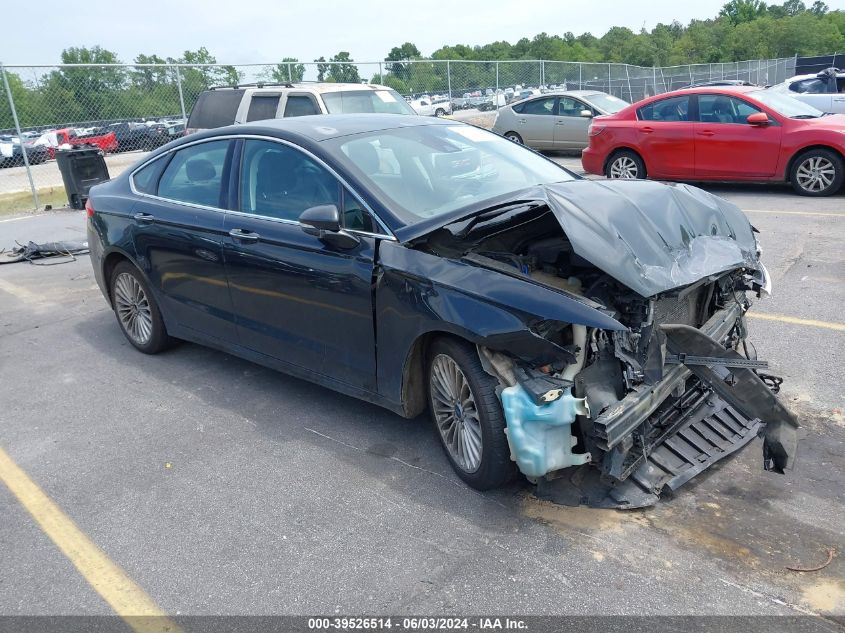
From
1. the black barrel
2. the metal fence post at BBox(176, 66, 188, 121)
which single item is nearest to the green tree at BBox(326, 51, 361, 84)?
the metal fence post at BBox(176, 66, 188, 121)

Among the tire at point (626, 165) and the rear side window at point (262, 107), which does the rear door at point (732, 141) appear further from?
the rear side window at point (262, 107)

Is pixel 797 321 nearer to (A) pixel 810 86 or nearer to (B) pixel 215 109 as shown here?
(B) pixel 215 109

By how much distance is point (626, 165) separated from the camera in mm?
12008

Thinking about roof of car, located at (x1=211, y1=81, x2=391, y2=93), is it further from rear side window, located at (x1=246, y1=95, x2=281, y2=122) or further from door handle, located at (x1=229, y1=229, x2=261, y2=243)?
door handle, located at (x1=229, y1=229, x2=261, y2=243)

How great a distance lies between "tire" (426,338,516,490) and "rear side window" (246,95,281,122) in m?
7.94

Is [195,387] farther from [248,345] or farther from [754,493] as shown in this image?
[754,493]

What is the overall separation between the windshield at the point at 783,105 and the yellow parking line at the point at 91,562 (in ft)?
34.3

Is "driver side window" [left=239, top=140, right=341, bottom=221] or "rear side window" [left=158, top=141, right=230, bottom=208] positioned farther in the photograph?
"rear side window" [left=158, top=141, right=230, bottom=208]

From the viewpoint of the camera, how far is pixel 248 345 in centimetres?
480

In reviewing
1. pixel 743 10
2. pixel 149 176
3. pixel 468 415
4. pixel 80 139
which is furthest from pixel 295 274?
pixel 743 10

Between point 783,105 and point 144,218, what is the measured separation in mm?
9501

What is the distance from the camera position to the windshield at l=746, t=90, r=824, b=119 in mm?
10500

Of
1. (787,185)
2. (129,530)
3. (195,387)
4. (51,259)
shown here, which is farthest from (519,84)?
(129,530)

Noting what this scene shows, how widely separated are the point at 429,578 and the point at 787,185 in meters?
10.8
